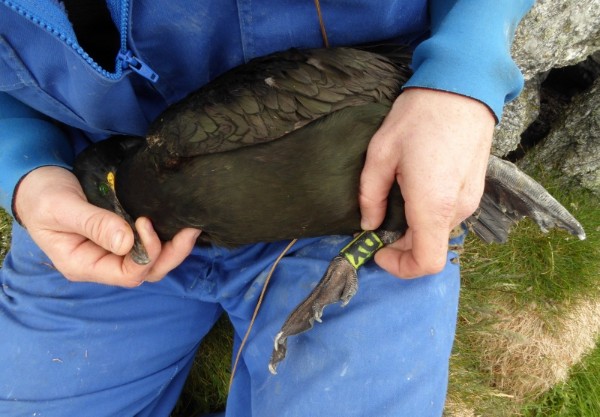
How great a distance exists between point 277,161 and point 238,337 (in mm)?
1070

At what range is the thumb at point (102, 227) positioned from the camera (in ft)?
5.25

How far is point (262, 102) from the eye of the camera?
65.9 inches

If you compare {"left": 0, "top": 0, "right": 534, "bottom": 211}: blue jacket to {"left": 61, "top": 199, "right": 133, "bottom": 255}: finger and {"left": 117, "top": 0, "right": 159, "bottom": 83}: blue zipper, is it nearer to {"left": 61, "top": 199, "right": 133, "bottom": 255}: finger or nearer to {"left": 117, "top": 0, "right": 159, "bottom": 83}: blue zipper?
{"left": 117, "top": 0, "right": 159, "bottom": 83}: blue zipper

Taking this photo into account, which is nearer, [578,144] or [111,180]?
[111,180]

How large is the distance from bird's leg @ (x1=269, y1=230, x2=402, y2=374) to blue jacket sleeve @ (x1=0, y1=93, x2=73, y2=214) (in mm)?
1077

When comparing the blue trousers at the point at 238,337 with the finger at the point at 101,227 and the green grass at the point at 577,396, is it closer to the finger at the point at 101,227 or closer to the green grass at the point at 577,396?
the finger at the point at 101,227

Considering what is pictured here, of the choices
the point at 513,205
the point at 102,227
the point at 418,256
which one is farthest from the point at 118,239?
the point at 513,205

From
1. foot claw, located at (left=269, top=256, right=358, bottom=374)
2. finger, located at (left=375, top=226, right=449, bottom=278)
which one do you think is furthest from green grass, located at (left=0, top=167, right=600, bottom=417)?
finger, located at (left=375, top=226, right=449, bottom=278)

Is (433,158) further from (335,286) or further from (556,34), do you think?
(556,34)

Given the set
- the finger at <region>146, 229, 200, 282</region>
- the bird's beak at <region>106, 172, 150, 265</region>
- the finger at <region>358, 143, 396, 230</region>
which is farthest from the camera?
the finger at <region>146, 229, 200, 282</region>

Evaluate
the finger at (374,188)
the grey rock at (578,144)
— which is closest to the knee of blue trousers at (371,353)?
the finger at (374,188)

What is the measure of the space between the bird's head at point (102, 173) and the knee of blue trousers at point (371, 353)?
2.58ft

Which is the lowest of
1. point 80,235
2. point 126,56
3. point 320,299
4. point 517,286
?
point 517,286

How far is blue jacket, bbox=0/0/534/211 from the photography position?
Answer: 1.50 m
